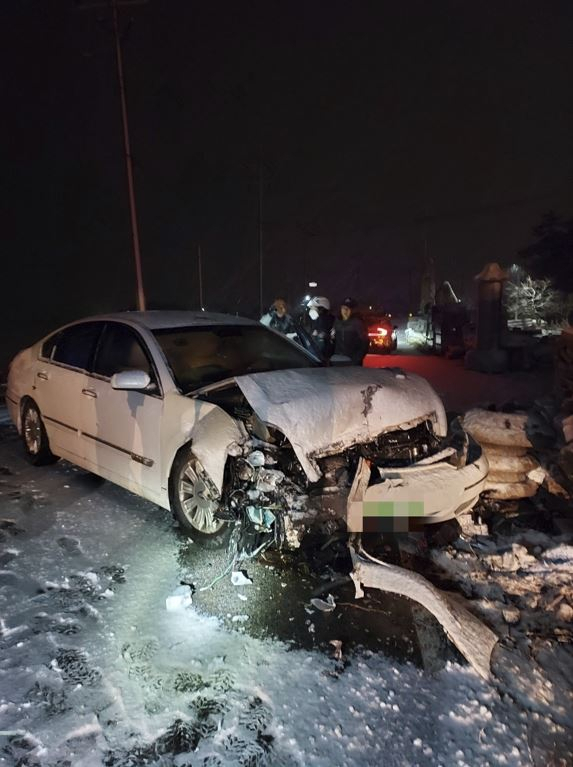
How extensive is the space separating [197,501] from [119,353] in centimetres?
156

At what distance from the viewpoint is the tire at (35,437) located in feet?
18.0

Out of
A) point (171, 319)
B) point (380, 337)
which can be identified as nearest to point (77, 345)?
point (171, 319)

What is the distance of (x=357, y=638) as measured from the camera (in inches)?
111

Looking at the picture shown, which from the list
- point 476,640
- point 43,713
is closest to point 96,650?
point 43,713

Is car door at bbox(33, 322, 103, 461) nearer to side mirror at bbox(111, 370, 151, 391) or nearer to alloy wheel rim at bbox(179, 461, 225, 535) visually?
side mirror at bbox(111, 370, 151, 391)

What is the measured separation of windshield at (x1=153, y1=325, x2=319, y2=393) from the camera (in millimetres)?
4246

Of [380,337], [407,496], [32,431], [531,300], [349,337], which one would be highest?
[349,337]

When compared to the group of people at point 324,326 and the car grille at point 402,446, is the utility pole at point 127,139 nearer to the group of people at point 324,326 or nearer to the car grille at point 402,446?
the group of people at point 324,326

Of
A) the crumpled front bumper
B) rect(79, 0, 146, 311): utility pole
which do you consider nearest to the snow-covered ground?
the crumpled front bumper

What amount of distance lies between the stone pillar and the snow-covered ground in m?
12.4

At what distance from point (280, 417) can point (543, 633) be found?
1.83m

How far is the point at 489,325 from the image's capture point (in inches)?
576

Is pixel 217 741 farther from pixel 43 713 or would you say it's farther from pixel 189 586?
pixel 189 586

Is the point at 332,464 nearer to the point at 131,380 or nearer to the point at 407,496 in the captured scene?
the point at 407,496
